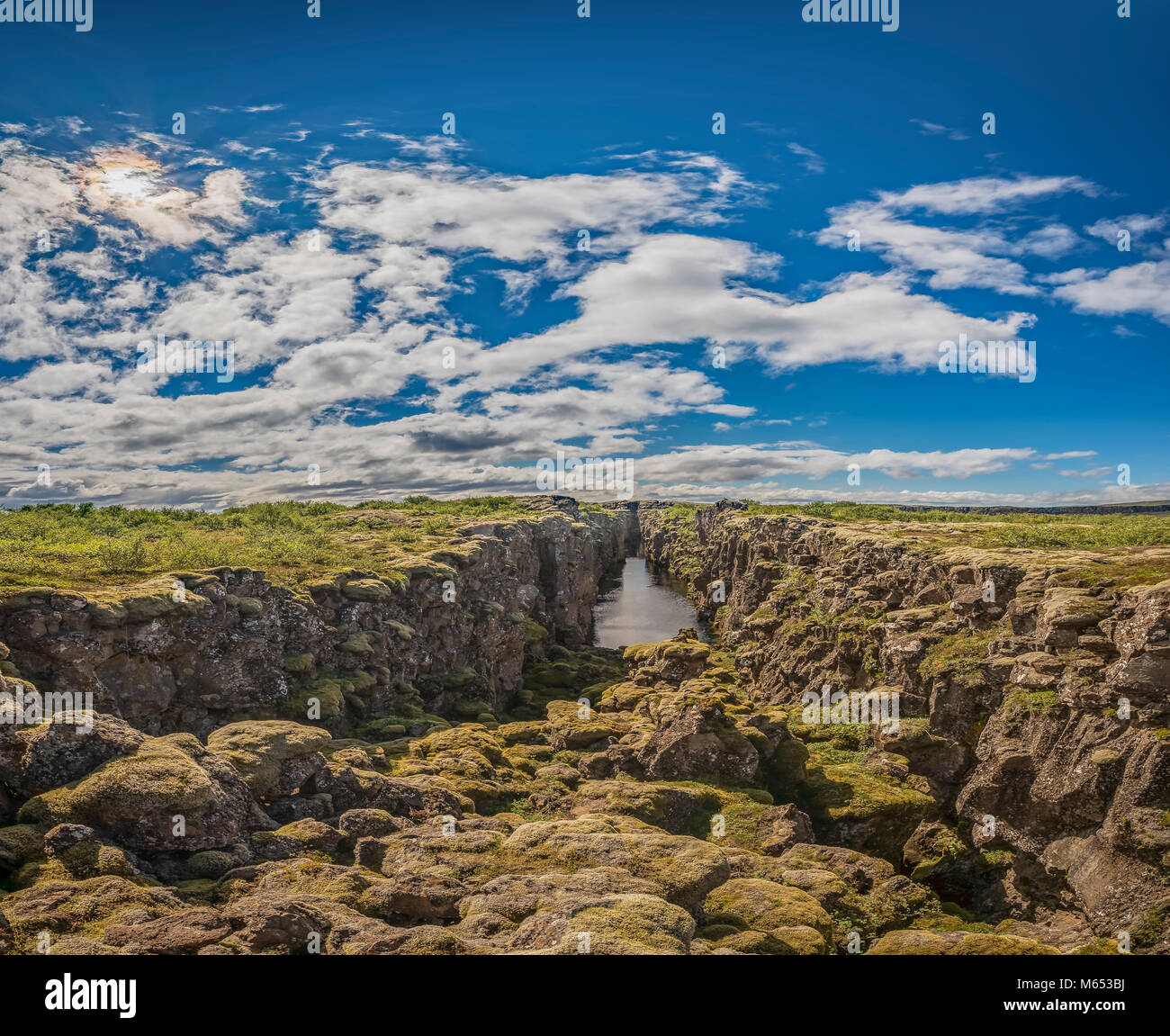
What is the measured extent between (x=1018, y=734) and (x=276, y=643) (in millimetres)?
37783

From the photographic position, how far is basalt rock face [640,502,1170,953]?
82.2 ft

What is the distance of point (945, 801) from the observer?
119 feet

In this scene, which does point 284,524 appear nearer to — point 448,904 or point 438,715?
point 438,715

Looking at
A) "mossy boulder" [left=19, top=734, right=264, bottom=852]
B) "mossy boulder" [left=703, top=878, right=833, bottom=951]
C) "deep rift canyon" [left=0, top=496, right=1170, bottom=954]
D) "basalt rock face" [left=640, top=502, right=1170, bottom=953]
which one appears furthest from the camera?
"basalt rock face" [left=640, top=502, right=1170, bottom=953]

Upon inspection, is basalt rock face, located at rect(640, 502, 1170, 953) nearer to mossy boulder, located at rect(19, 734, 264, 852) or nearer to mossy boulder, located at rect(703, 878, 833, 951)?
mossy boulder, located at rect(703, 878, 833, 951)

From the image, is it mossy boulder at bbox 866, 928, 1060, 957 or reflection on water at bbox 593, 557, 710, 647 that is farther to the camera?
reflection on water at bbox 593, 557, 710, 647

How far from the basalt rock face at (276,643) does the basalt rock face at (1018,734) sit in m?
26.3

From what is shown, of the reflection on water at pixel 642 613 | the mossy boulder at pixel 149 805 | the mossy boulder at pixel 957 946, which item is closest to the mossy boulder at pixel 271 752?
the mossy boulder at pixel 149 805

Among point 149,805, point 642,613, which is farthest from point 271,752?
point 642,613

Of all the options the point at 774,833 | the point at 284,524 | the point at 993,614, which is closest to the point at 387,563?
the point at 284,524

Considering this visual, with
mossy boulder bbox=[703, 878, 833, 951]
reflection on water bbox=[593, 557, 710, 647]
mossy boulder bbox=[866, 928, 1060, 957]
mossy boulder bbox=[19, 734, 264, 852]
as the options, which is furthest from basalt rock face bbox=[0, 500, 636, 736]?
reflection on water bbox=[593, 557, 710, 647]

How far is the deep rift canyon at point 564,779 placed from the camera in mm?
17562

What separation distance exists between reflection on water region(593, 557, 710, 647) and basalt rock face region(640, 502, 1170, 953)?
5149 cm

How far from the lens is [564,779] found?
35250 millimetres
